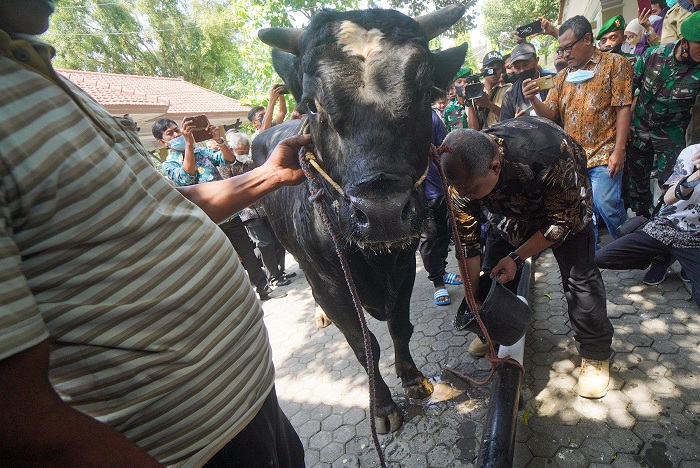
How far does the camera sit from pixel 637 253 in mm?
3508

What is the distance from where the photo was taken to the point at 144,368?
1.00 metres

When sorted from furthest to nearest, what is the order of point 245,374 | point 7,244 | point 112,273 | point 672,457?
point 672,457 < point 245,374 < point 112,273 < point 7,244

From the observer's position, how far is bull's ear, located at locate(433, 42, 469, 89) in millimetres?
2148

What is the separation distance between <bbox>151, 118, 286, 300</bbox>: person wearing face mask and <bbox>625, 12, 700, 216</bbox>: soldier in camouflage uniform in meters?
5.06

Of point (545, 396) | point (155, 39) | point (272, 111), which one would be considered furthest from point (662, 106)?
point (155, 39)

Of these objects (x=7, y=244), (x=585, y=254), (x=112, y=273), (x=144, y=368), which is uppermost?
(x=7, y=244)

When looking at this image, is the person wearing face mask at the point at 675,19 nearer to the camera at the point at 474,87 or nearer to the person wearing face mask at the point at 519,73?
the person wearing face mask at the point at 519,73

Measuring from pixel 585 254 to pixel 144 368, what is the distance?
279 centimetres

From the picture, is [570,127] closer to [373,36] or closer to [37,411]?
[373,36]

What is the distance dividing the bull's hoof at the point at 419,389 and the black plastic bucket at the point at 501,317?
2.47ft

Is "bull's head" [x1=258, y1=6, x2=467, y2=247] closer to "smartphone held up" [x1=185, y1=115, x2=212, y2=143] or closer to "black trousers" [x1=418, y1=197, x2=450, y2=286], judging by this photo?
"black trousers" [x1=418, y1=197, x2=450, y2=286]

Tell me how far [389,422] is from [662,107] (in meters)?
4.43

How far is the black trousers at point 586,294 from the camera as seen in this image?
2.66 m

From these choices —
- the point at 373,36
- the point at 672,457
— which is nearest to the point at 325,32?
the point at 373,36
